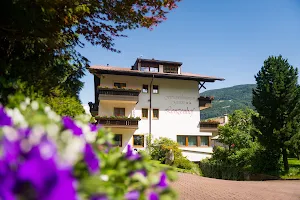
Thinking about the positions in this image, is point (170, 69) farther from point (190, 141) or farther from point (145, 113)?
point (190, 141)

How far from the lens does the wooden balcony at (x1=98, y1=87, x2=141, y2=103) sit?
23.6 meters

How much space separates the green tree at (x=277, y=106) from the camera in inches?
731

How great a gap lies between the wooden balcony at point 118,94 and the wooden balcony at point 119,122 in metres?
1.89

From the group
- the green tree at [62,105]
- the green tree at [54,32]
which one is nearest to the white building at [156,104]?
the green tree at [54,32]

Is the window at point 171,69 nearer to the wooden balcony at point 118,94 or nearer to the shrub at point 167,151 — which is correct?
the wooden balcony at point 118,94

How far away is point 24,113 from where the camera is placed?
1.69 metres

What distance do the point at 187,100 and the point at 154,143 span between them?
20.0 feet

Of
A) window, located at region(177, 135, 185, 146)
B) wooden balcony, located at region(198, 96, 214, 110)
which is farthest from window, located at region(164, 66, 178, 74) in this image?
window, located at region(177, 135, 185, 146)

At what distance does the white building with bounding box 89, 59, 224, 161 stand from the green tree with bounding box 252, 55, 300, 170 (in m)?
7.23

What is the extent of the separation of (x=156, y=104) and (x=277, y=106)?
11.4 metres

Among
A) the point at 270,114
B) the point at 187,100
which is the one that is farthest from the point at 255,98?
the point at 187,100

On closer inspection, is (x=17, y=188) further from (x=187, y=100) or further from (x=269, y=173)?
(x=187, y=100)

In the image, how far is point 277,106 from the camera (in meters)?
19.1

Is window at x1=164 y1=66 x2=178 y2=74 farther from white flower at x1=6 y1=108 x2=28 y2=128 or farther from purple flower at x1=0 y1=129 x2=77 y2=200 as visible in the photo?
purple flower at x1=0 y1=129 x2=77 y2=200
